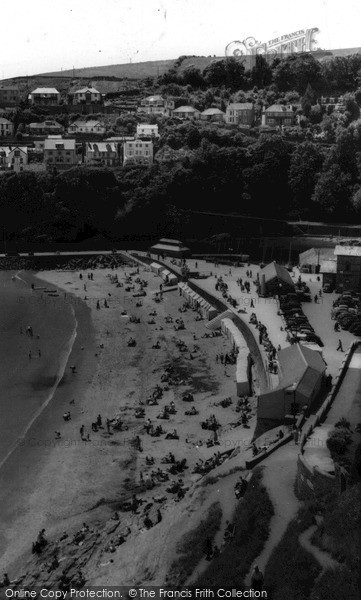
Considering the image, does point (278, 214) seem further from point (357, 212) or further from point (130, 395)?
point (130, 395)

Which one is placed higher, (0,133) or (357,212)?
(0,133)

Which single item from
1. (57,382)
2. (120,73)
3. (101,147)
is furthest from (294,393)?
(120,73)

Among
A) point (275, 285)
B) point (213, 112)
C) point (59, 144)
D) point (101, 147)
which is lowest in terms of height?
point (275, 285)

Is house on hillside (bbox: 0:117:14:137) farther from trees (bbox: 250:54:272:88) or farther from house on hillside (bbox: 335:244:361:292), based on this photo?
house on hillside (bbox: 335:244:361:292)

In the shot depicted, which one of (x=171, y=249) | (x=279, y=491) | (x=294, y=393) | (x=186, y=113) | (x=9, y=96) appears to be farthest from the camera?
(x=9, y=96)

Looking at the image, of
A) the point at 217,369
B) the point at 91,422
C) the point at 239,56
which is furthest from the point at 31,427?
the point at 239,56

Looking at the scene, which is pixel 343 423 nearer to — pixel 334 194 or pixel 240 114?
pixel 334 194
